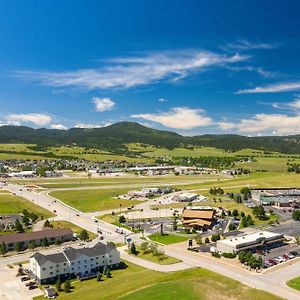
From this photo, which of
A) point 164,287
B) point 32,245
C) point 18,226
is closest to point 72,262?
point 32,245

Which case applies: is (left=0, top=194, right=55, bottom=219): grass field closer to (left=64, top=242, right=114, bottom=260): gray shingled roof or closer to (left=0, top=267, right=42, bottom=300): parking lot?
(left=64, top=242, right=114, bottom=260): gray shingled roof

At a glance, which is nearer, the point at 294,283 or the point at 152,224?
the point at 294,283

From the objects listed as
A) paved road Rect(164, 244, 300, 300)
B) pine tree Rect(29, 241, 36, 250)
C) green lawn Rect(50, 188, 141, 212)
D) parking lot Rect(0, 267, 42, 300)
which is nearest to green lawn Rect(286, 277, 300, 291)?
paved road Rect(164, 244, 300, 300)

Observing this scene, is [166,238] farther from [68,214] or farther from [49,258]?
[68,214]

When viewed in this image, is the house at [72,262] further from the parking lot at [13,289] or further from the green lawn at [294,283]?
the green lawn at [294,283]

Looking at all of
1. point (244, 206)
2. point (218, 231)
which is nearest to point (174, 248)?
point (218, 231)
